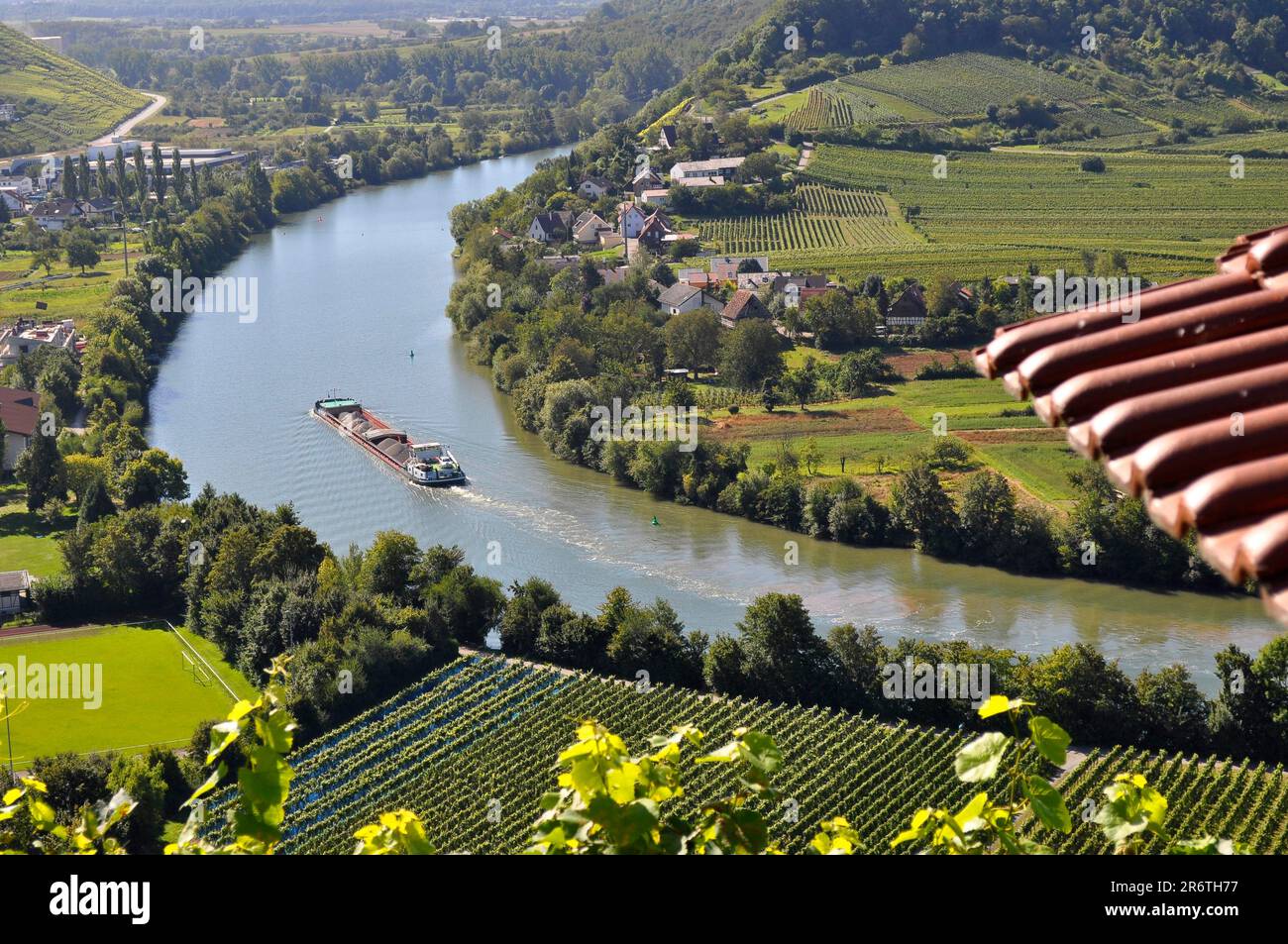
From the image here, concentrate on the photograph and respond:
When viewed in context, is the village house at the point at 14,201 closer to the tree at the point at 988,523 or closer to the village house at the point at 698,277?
the village house at the point at 698,277

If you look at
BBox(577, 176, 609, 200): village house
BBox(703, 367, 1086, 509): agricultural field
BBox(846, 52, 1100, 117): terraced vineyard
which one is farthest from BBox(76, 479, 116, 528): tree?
BBox(846, 52, 1100, 117): terraced vineyard

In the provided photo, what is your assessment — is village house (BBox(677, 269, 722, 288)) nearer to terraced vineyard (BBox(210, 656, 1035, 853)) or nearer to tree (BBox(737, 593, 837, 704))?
terraced vineyard (BBox(210, 656, 1035, 853))

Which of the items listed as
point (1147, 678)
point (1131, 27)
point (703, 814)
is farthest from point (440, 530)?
point (1131, 27)

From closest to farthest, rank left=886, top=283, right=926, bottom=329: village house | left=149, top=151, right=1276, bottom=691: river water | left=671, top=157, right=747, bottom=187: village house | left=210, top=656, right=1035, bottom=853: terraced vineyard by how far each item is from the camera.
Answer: left=210, top=656, right=1035, bottom=853: terraced vineyard < left=149, top=151, right=1276, bottom=691: river water < left=886, top=283, right=926, bottom=329: village house < left=671, top=157, right=747, bottom=187: village house

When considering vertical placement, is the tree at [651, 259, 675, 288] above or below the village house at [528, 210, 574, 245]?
below

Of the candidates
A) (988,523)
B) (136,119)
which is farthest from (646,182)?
(136,119)

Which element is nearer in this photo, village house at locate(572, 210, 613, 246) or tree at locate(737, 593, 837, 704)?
tree at locate(737, 593, 837, 704)
